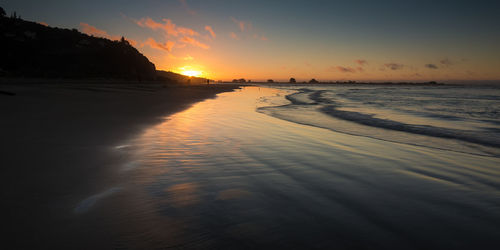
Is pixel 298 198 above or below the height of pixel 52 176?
below

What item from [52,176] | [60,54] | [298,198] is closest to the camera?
[298,198]

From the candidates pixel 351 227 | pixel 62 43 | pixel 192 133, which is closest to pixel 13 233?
pixel 351 227

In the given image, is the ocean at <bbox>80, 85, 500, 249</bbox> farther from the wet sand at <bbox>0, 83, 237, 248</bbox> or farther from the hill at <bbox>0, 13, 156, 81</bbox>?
the hill at <bbox>0, 13, 156, 81</bbox>

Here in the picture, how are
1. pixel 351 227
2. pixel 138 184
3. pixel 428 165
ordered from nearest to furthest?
pixel 351 227 < pixel 138 184 < pixel 428 165

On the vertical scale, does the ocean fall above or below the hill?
below

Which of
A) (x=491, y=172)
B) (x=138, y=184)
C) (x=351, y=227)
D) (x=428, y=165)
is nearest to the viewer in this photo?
(x=351, y=227)

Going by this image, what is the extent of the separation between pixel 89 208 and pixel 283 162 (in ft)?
10.6

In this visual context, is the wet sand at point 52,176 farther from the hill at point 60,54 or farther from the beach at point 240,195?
the hill at point 60,54

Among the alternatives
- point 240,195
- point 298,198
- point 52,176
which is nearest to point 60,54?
point 52,176

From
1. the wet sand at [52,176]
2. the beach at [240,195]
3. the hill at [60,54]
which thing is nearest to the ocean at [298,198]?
the beach at [240,195]

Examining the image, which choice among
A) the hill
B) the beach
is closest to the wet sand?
the beach

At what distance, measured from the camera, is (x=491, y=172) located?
4.52 m

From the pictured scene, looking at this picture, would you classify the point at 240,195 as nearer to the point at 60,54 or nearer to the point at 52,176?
the point at 52,176

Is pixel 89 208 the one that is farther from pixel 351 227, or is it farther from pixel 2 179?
pixel 351 227
